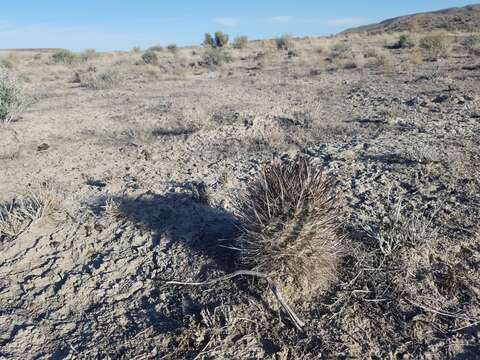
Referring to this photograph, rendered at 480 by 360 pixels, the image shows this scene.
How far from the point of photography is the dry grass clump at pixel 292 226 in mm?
2924

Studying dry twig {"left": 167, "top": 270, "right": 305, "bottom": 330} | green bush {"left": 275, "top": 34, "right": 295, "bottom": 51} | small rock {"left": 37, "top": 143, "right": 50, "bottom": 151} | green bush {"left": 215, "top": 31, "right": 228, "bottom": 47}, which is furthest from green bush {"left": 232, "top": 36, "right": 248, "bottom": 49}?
dry twig {"left": 167, "top": 270, "right": 305, "bottom": 330}

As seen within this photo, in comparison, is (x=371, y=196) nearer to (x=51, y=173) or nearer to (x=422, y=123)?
(x=422, y=123)

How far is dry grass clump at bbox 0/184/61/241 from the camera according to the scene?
436 centimetres

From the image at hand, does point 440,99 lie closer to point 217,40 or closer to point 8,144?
point 8,144

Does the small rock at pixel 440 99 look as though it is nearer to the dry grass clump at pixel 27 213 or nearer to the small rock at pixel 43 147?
the dry grass clump at pixel 27 213

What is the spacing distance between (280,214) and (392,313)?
1.15 m

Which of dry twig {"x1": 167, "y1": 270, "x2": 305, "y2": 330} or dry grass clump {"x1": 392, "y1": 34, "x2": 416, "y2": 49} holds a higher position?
dry grass clump {"x1": 392, "y1": 34, "x2": 416, "y2": 49}

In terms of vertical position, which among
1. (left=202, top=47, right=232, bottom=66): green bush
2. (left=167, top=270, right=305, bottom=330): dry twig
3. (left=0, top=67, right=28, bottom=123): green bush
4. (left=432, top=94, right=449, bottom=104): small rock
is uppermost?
(left=202, top=47, right=232, bottom=66): green bush

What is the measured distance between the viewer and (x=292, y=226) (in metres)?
2.94

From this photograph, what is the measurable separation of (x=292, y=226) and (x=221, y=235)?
3.94 feet

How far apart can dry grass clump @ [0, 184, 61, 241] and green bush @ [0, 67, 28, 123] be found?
4.99 metres

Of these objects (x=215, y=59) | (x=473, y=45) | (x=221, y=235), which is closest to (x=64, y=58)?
(x=215, y=59)

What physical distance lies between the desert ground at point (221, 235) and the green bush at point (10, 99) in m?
0.27

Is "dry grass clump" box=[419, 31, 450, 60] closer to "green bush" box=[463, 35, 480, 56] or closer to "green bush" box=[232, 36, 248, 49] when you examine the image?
"green bush" box=[463, 35, 480, 56]
